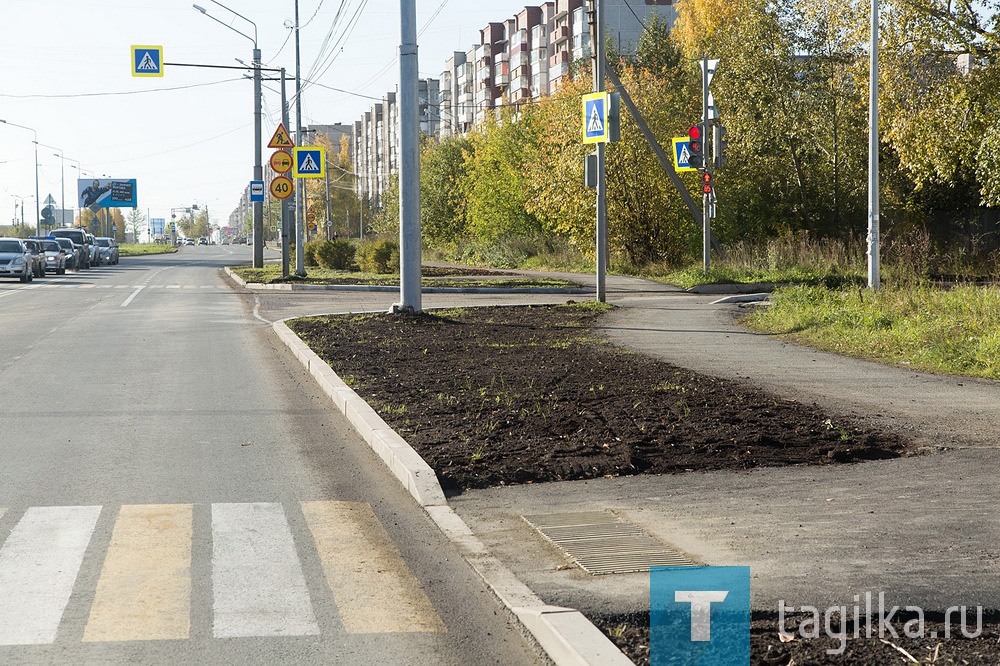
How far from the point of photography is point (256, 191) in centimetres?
3828

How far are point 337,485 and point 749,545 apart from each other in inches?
115

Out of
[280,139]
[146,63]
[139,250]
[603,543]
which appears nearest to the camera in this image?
[603,543]

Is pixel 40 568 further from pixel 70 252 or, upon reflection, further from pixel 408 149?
pixel 70 252

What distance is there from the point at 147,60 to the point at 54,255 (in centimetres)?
1956

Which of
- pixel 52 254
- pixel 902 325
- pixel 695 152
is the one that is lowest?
pixel 902 325

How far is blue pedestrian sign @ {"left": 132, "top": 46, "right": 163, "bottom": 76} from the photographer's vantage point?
30281mm

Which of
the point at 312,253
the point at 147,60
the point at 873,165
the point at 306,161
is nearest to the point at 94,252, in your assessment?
the point at 312,253

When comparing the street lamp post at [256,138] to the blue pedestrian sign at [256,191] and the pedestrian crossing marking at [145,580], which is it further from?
the pedestrian crossing marking at [145,580]

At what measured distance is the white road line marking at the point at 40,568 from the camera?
4488mm

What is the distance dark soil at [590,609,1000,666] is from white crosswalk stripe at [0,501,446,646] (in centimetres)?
87

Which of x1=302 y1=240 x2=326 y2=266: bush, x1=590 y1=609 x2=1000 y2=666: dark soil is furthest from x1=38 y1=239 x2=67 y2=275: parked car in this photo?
x1=590 y1=609 x2=1000 y2=666: dark soil

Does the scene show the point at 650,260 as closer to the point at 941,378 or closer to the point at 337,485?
the point at 941,378

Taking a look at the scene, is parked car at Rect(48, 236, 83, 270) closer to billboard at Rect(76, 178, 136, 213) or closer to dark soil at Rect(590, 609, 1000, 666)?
dark soil at Rect(590, 609, 1000, 666)

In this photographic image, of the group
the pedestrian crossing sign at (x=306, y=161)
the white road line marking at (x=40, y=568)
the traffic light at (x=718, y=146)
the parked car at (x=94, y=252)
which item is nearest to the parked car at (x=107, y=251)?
the parked car at (x=94, y=252)
